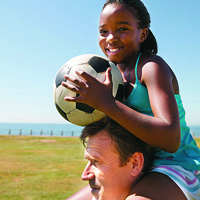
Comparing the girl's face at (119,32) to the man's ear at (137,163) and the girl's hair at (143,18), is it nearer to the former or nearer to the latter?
the girl's hair at (143,18)

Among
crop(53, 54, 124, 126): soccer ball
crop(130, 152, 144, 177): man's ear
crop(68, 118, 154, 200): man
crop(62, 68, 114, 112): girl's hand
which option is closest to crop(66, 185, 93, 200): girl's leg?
crop(68, 118, 154, 200): man

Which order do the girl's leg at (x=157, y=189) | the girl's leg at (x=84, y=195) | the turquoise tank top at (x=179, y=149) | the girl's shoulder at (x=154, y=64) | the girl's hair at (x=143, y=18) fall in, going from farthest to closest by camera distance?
the girl's leg at (x=84, y=195), the girl's hair at (x=143, y=18), the turquoise tank top at (x=179, y=149), the girl's shoulder at (x=154, y=64), the girl's leg at (x=157, y=189)

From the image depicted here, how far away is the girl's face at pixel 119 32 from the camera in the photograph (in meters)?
2.98

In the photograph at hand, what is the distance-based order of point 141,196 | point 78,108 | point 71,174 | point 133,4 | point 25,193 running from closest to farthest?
point 141,196
point 78,108
point 133,4
point 25,193
point 71,174

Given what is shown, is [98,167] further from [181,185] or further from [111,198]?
[181,185]

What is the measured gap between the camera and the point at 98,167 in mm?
2926

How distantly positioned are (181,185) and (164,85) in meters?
1.05

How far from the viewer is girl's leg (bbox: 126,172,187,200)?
8.17ft

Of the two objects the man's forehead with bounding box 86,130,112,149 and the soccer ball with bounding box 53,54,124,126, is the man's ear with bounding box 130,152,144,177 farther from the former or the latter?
the soccer ball with bounding box 53,54,124,126

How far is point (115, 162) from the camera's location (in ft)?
9.50

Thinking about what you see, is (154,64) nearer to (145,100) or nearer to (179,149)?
(145,100)

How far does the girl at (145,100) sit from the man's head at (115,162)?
186mm

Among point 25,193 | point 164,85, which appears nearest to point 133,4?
point 164,85

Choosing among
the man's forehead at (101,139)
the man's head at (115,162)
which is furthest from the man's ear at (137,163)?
the man's forehead at (101,139)
